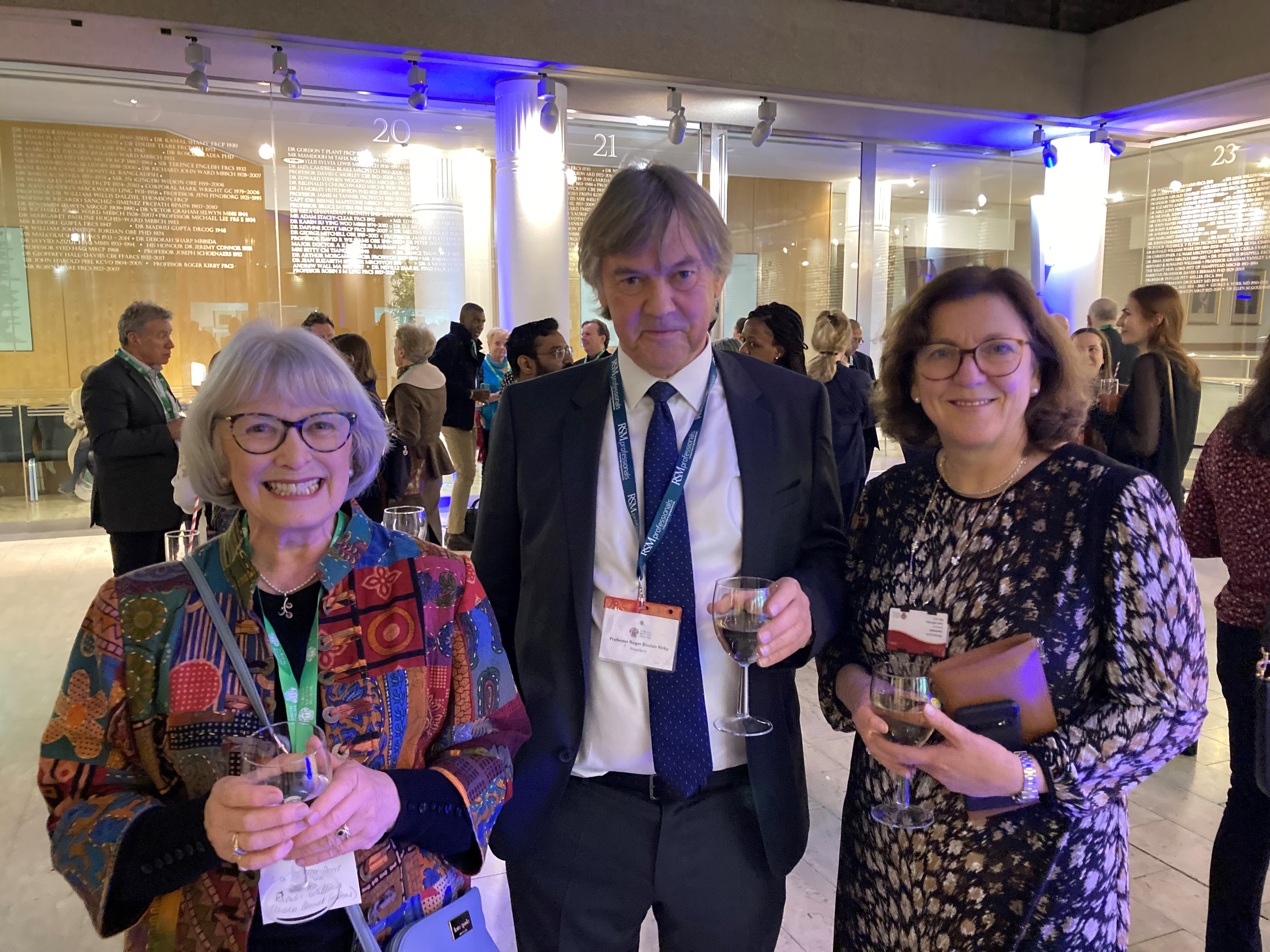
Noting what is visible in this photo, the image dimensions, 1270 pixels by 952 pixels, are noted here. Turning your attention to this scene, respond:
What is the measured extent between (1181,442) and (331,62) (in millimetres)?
6787

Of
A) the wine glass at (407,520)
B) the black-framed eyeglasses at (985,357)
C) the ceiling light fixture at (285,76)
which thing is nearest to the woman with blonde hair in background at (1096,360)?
the wine glass at (407,520)

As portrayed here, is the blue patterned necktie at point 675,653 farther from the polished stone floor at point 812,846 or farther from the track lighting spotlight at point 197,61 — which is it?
the track lighting spotlight at point 197,61

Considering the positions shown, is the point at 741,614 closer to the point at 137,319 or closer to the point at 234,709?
the point at 234,709

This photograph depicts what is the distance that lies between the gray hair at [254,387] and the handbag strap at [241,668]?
0.16 meters

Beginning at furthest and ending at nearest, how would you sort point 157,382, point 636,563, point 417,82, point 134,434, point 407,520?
point 417,82 < point 157,382 < point 134,434 < point 407,520 < point 636,563

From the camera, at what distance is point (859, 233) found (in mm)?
10789

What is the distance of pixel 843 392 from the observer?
4.89 m

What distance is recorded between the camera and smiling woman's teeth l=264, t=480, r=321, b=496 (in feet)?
4.23

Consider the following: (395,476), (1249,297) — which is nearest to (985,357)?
(395,476)

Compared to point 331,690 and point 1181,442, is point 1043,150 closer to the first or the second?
point 1181,442

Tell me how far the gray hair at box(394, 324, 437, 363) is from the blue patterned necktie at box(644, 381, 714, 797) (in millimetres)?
5072

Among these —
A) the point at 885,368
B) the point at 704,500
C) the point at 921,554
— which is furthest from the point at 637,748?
the point at 885,368

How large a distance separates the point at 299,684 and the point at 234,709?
90 mm

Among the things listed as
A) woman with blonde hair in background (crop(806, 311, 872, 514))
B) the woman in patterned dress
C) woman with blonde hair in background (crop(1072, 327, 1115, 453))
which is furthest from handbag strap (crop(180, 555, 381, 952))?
woman with blonde hair in background (crop(1072, 327, 1115, 453))
